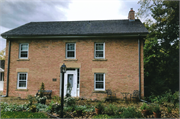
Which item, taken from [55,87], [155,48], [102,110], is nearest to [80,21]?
[55,87]

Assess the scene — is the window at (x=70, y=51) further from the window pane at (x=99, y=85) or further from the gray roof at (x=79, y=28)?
the window pane at (x=99, y=85)

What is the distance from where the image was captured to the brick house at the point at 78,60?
1177cm

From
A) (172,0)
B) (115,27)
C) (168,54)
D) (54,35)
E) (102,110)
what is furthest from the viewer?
(168,54)

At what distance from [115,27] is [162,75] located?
28.3 ft

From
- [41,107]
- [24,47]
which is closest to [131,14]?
[24,47]

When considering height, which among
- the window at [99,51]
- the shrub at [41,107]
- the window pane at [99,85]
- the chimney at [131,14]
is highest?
the chimney at [131,14]

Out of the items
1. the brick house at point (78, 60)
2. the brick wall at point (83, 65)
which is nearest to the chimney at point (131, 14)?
the brick house at point (78, 60)

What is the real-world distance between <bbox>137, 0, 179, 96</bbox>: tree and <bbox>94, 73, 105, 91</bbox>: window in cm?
587

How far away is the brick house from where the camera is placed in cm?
1177

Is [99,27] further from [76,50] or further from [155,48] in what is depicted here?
[155,48]

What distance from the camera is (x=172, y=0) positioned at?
1467cm

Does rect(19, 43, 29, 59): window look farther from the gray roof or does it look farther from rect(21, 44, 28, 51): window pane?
the gray roof

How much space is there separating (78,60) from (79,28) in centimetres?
334

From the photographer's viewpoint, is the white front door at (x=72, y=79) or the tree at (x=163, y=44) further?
the tree at (x=163, y=44)
